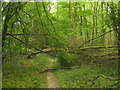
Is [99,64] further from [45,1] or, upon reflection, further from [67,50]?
[45,1]

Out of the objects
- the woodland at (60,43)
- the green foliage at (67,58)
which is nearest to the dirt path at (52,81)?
the woodland at (60,43)

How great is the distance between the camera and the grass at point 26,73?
9.48 ft

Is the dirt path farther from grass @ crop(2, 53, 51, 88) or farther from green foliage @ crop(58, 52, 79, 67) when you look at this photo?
green foliage @ crop(58, 52, 79, 67)

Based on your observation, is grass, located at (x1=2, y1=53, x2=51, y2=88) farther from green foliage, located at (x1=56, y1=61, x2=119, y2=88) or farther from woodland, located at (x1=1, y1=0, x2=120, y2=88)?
green foliage, located at (x1=56, y1=61, x2=119, y2=88)

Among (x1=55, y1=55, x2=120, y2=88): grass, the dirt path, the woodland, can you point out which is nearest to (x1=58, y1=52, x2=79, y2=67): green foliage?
the woodland

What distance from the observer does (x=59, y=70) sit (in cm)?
297

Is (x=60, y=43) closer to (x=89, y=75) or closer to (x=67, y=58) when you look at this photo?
(x=67, y=58)

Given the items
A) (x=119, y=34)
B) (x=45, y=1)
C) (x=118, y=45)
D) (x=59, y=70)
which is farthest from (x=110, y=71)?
(x=45, y=1)

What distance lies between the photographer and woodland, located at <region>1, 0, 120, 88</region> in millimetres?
2924

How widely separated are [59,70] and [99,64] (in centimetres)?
75

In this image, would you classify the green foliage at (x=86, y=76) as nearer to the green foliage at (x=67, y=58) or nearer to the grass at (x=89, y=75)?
the grass at (x=89, y=75)

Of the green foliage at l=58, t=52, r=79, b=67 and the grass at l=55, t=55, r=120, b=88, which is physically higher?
the green foliage at l=58, t=52, r=79, b=67

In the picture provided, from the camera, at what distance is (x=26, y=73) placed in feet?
9.73

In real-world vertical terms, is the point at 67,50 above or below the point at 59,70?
above
